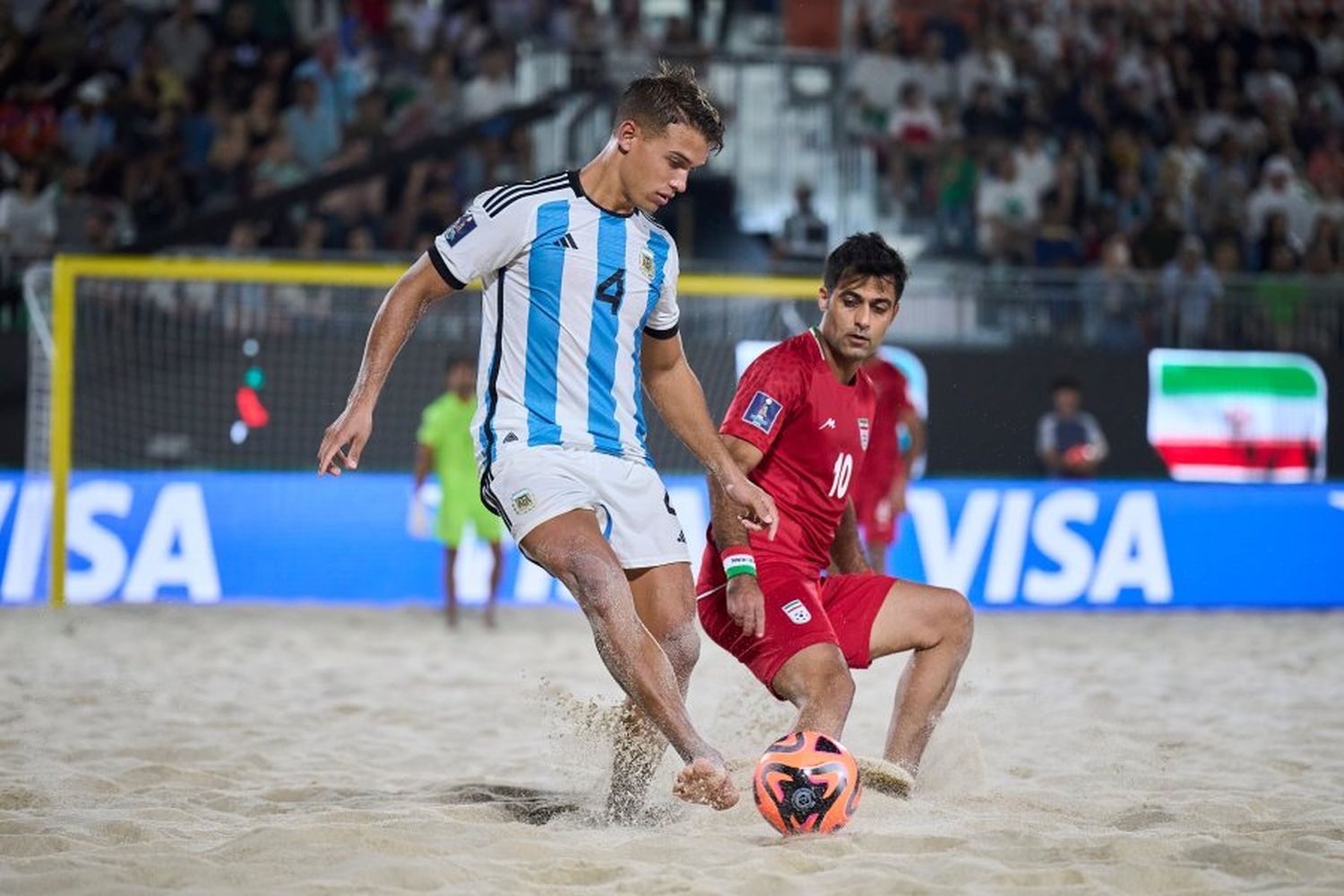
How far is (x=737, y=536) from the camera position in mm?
5086

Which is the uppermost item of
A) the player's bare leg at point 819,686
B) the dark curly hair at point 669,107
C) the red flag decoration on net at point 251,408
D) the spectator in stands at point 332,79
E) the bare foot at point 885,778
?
the spectator in stands at point 332,79

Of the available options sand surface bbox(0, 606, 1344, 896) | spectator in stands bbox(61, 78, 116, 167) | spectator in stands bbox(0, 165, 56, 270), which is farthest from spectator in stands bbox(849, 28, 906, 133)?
spectator in stands bbox(0, 165, 56, 270)

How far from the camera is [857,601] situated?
5383 millimetres

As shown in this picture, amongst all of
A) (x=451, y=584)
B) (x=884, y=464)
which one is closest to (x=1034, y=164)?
(x=884, y=464)

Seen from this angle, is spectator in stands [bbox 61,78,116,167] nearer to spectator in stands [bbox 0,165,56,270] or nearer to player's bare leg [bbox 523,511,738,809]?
spectator in stands [bbox 0,165,56,270]

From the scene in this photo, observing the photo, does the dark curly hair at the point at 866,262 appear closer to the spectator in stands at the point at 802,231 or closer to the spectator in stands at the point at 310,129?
the spectator in stands at the point at 802,231

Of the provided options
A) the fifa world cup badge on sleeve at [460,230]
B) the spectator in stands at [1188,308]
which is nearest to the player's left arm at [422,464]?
the spectator in stands at [1188,308]

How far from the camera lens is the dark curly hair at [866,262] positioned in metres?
5.27

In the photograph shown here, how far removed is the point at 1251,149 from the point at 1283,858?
44.2ft

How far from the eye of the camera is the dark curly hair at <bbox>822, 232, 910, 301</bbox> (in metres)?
5.27

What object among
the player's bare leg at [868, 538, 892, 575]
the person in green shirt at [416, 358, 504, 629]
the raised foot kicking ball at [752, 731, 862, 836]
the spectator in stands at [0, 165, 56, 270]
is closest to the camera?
the raised foot kicking ball at [752, 731, 862, 836]

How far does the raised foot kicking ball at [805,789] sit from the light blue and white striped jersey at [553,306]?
3.32 ft

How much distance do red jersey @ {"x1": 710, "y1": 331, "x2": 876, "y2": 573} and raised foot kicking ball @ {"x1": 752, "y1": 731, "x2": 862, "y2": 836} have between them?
33.1 inches

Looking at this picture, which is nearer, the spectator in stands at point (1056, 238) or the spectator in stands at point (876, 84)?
the spectator in stands at point (1056, 238)
